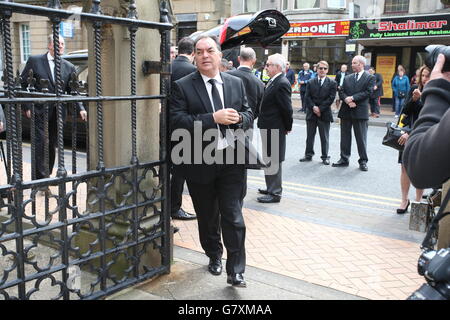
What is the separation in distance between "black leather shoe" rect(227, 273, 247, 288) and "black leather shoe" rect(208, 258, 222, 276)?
28 cm

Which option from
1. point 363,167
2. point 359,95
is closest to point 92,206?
point 363,167

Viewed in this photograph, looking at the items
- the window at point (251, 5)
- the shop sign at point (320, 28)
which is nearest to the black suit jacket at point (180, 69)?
the shop sign at point (320, 28)

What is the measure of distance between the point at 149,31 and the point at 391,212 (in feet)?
12.9

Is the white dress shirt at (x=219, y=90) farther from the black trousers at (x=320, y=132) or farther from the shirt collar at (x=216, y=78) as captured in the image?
the black trousers at (x=320, y=132)

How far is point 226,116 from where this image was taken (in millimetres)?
3285

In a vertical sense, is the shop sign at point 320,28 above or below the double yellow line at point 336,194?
above

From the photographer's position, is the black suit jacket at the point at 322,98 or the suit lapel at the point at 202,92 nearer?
the suit lapel at the point at 202,92

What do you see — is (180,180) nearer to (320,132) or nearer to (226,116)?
(226,116)

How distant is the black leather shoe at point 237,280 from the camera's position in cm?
351

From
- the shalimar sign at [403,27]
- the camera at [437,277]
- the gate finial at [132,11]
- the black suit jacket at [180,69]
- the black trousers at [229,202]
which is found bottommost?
the black trousers at [229,202]

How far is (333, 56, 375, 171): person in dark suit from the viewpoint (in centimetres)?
851

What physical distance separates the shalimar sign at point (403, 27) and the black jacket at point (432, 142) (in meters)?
19.7

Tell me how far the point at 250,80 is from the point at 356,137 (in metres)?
3.58
